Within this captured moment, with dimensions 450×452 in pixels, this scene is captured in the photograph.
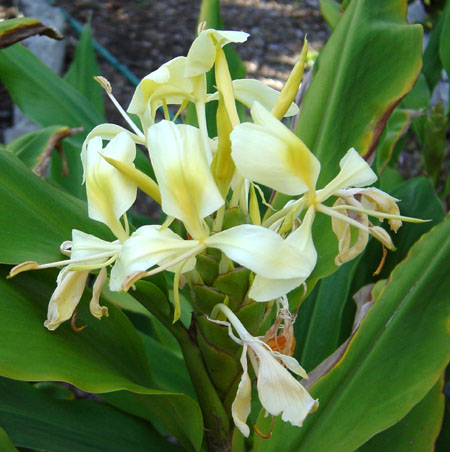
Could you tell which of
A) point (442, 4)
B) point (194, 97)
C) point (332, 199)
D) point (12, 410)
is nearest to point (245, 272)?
point (194, 97)

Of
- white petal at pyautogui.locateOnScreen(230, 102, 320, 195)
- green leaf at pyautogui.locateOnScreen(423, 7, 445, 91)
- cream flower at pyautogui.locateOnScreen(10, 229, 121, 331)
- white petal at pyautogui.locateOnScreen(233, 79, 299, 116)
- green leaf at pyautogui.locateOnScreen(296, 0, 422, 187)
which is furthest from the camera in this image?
green leaf at pyautogui.locateOnScreen(423, 7, 445, 91)

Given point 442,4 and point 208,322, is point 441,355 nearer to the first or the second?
point 208,322

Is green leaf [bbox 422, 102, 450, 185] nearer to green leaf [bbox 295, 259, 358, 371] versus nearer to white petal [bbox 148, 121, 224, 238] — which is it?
green leaf [bbox 295, 259, 358, 371]

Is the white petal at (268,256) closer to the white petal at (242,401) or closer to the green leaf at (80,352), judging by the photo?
the white petal at (242,401)

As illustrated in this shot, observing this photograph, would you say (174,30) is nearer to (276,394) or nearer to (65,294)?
(65,294)

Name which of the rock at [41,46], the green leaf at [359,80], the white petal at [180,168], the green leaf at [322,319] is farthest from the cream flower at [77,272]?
the rock at [41,46]

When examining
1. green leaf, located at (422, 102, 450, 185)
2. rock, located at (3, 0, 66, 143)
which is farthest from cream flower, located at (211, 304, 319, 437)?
rock, located at (3, 0, 66, 143)
